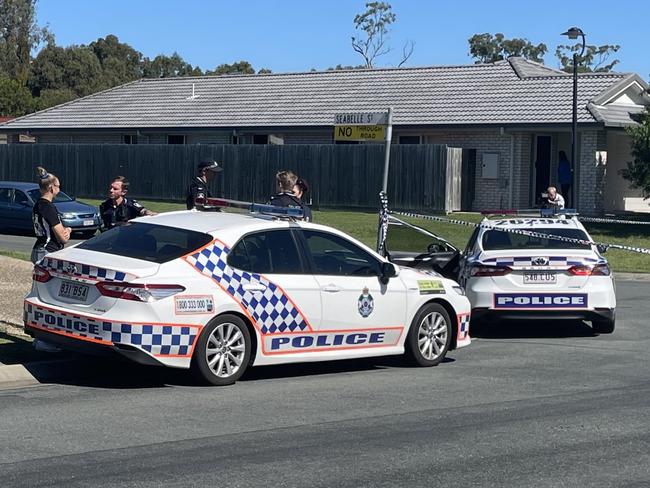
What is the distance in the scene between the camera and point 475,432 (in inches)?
323

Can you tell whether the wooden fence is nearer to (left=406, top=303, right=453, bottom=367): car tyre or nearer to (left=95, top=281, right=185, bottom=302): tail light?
(left=406, top=303, right=453, bottom=367): car tyre

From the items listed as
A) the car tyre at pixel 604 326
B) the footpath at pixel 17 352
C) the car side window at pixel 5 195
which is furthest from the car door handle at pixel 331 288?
the car side window at pixel 5 195

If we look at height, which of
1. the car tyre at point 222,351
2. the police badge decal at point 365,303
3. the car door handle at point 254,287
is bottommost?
the car tyre at point 222,351

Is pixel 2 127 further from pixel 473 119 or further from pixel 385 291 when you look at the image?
pixel 385 291

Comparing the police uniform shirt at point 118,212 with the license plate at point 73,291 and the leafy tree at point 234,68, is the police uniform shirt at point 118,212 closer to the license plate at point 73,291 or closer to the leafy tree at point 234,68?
the license plate at point 73,291

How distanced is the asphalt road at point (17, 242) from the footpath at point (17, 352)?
9212mm

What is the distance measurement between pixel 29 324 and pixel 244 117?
33.1 metres

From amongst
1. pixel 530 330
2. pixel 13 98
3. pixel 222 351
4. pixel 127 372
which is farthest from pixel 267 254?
pixel 13 98

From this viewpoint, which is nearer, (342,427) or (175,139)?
(342,427)

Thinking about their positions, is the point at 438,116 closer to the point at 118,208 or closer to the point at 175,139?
the point at 175,139

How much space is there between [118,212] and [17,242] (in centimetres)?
1450

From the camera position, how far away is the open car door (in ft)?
47.3

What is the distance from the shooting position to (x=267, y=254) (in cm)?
1020

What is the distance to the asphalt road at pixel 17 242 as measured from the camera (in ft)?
79.4
